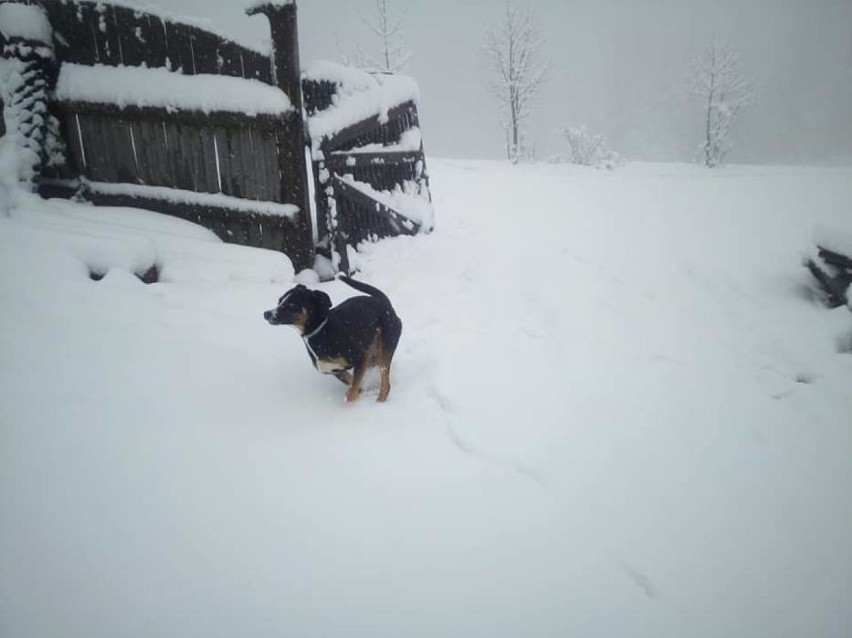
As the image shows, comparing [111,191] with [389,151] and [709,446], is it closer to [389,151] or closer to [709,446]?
[389,151]

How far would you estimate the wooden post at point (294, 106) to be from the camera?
4.34m

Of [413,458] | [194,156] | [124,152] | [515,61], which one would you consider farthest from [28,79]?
[515,61]

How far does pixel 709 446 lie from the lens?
2830 mm

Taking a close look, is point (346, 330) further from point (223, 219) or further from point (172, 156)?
point (172, 156)

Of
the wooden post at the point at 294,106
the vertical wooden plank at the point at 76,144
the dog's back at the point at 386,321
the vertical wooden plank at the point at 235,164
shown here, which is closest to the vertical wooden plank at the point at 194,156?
the vertical wooden plank at the point at 235,164

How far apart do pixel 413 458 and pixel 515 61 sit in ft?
90.3

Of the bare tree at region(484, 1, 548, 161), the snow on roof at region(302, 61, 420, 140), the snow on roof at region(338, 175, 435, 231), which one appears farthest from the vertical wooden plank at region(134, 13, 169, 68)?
the bare tree at region(484, 1, 548, 161)

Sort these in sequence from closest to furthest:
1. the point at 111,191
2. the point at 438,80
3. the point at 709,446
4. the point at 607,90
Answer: the point at 709,446 < the point at 111,191 < the point at 607,90 < the point at 438,80

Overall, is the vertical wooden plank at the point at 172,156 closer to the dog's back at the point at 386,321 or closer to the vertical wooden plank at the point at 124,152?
the vertical wooden plank at the point at 124,152

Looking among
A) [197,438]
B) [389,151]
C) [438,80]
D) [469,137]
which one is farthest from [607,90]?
[197,438]

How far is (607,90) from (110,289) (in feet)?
299

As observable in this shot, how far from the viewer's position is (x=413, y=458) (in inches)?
101

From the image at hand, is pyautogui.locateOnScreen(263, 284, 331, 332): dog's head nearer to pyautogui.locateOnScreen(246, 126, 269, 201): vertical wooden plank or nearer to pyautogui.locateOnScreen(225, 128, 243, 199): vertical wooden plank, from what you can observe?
pyautogui.locateOnScreen(246, 126, 269, 201): vertical wooden plank

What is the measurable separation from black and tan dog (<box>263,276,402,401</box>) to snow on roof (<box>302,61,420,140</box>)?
282cm
